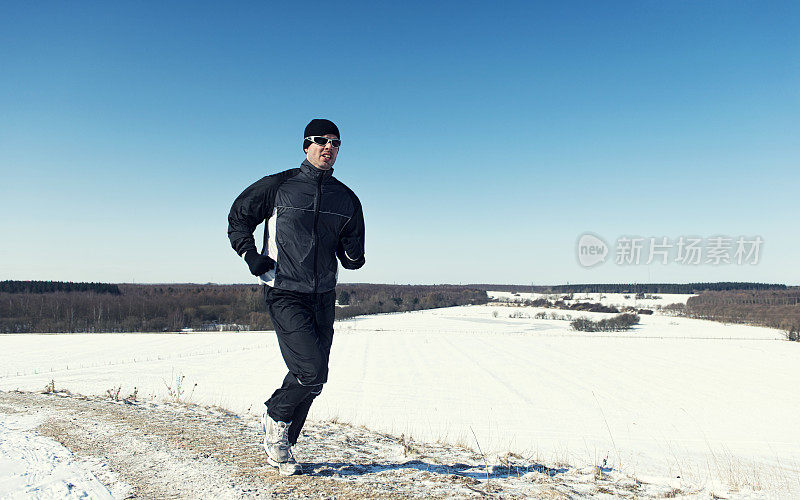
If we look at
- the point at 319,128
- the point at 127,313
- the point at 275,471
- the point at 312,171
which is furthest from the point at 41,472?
the point at 127,313

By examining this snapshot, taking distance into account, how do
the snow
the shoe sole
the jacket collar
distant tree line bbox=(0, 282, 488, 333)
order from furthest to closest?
distant tree line bbox=(0, 282, 488, 333) → the jacket collar → the shoe sole → the snow

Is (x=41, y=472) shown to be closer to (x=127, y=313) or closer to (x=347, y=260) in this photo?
(x=347, y=260)

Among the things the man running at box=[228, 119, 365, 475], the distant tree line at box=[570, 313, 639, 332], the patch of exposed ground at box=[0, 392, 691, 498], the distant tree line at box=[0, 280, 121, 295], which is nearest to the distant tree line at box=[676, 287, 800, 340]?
the distant tree line at box=[570, 313, 639, 332]

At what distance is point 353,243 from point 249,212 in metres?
0.84

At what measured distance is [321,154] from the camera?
3676 millimetres

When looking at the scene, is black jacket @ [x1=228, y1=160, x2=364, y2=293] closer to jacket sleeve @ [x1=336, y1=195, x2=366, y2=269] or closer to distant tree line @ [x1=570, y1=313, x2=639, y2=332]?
jacket sleeve @ [x1=336, y1=195, x2=366, y2=269]

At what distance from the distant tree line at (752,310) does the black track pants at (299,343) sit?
102 meters

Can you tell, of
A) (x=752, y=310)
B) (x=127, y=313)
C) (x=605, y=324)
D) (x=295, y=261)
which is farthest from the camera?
(x=752, y=310)

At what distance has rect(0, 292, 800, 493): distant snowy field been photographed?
14.3m

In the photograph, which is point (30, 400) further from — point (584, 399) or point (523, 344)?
point (523, 344)

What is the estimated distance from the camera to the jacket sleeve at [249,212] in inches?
140

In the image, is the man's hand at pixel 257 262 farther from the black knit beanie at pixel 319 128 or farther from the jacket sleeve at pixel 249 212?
the black knit beanie at pixel 319 128

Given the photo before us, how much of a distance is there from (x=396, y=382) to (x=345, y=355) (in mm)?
17006

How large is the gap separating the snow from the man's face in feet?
8.65
